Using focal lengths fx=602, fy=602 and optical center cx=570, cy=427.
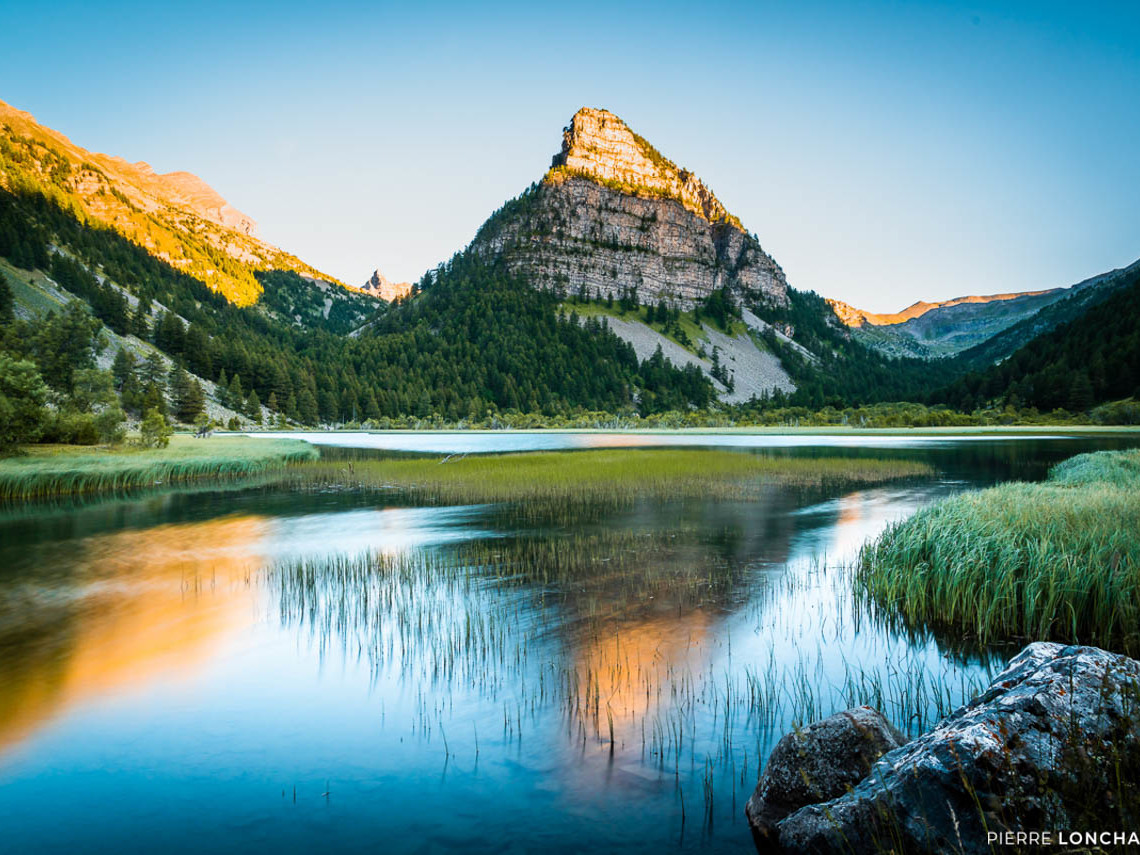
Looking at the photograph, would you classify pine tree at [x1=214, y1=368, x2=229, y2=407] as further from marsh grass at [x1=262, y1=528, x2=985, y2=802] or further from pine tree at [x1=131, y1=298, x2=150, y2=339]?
marsh grass at [x1=262, y1=528, x2=985, y2=802]

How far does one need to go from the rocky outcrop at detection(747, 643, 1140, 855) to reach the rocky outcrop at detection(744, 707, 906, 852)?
0.45m

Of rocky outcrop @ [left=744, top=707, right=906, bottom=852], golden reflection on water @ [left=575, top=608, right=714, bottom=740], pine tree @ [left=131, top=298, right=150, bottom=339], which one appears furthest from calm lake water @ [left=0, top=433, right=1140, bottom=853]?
pine tree @ [left=131, top=298, right=150, bottom=339]

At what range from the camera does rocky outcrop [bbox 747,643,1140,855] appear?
12.6 feet

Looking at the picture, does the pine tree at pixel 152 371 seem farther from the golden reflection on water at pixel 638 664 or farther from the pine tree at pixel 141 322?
the golden reflection on water at pixel 638 664

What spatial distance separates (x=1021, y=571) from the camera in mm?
10969

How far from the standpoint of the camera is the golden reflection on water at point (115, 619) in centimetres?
920

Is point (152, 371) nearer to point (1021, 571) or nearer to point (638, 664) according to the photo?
point (638, 664)

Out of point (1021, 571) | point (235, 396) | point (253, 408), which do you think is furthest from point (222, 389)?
point (1021, 571)

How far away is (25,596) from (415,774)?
1378cm

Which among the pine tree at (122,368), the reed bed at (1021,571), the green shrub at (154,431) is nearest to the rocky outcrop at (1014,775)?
the reed bed at (1021,571)

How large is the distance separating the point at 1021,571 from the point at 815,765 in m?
8.23

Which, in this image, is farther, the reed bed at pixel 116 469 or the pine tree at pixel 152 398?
the pine tree at pixel 152 398

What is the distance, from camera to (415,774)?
6.68 metres

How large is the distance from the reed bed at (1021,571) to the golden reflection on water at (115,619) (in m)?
13.2
